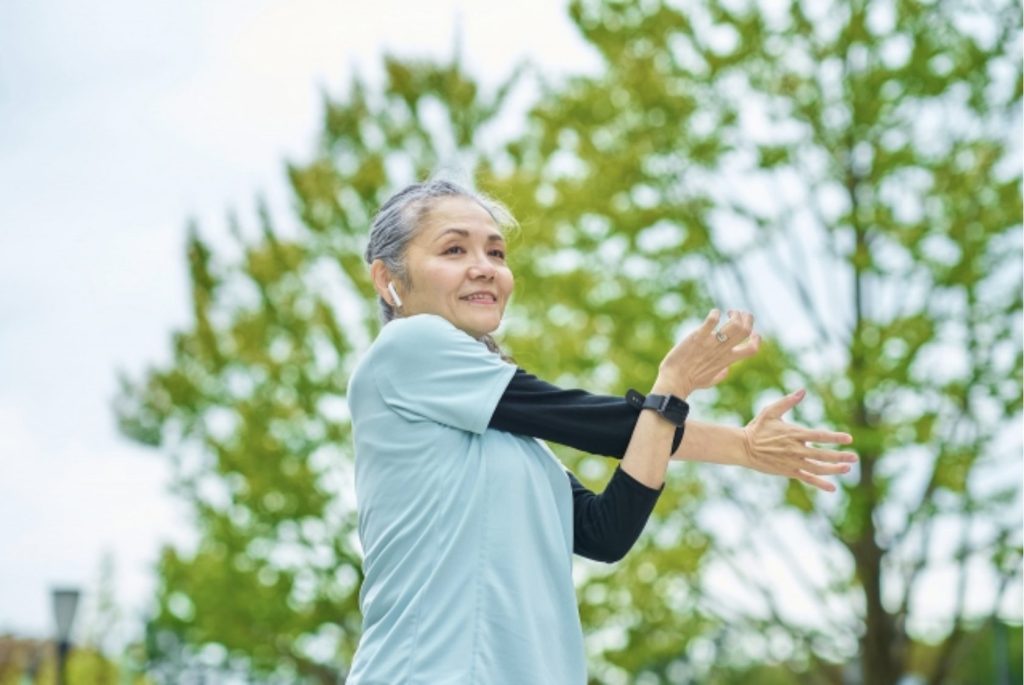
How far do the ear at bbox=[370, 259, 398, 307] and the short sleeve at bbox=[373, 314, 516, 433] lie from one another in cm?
19

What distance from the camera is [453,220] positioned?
8.24 feet

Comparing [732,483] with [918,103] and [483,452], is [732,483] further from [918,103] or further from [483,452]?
[483,452]

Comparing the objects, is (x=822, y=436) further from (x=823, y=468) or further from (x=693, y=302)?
(x=693, y=302)

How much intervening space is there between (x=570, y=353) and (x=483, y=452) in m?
8.40

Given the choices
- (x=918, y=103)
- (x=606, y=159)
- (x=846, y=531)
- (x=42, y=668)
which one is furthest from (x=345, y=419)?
(x=42, y=668)

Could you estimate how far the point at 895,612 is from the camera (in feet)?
34.8

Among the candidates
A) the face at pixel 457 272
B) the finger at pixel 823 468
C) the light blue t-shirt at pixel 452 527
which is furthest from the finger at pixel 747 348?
the face at pixel 457 272

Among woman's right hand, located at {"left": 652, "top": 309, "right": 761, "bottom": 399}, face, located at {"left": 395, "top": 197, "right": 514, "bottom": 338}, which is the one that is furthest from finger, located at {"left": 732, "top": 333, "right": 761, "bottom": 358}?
face, located at {"left": 395, "top": 197, "right": 514, "bottom": 338}

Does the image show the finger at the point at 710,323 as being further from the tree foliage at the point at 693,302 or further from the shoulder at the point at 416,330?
the tree foliage at the point at 693,302

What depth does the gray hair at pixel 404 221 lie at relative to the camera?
2.53 meters

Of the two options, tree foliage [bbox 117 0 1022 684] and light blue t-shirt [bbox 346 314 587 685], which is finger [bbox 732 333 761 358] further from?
tree foliage [bbox 117 0 1022 684]

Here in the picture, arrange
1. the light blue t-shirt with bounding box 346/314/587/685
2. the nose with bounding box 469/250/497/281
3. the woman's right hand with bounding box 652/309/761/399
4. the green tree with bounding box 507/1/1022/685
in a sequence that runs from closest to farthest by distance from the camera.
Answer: the light blue t-shirt with bounding box 346/314/587/685 → the woman's right hand with bounding box 652/309/761/399 → the nose with bounding box 469/250/497/281 → the green tree with bounding box 507/1/1022/685

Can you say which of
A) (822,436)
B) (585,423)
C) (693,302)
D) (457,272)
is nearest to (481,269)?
(457,272)

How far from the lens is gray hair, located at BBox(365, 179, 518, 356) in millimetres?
2529
